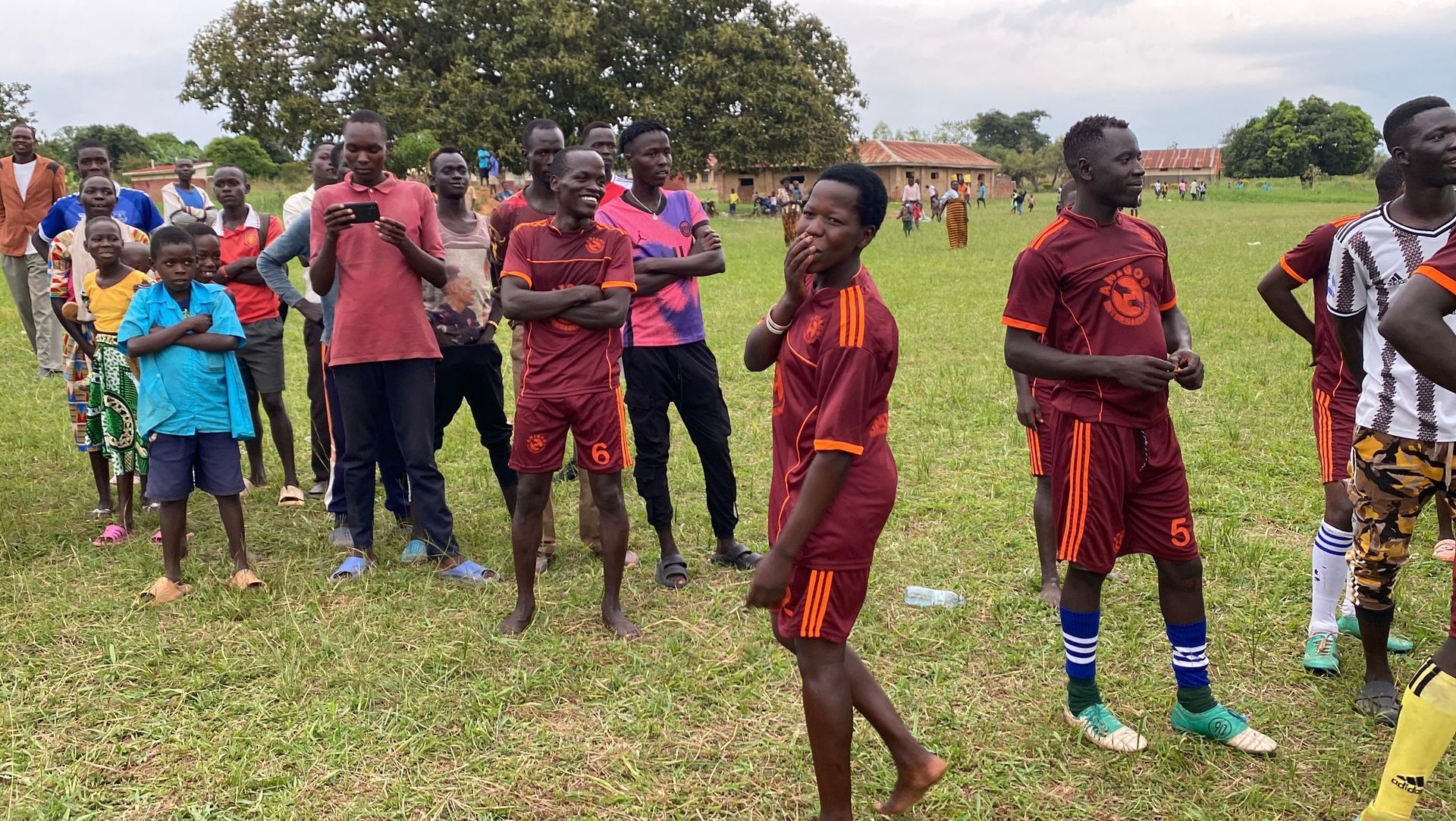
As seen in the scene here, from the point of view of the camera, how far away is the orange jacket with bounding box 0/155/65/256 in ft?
27.4

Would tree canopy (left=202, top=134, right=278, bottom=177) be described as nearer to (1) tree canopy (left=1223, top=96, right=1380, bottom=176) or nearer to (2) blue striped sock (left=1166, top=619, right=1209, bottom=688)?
(2) blue striped sock (left=1166, top=619, right=1209, bottom=688)

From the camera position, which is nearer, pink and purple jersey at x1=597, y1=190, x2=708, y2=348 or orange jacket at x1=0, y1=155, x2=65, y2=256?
pink and purple jersey at x1=597, y1=190, x2=708, y2=348

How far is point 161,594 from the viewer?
15.1ft

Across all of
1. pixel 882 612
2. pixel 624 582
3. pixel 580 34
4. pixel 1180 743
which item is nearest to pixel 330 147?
pixel 624 582

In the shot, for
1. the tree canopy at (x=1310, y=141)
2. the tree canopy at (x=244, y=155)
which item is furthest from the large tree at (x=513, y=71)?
the tree canopy at (x=1310, y=141)

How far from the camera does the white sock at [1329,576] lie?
3.85 metres

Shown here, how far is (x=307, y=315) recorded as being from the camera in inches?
224

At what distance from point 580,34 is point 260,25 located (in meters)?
9.65

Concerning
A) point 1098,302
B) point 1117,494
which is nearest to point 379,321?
point 1098,302

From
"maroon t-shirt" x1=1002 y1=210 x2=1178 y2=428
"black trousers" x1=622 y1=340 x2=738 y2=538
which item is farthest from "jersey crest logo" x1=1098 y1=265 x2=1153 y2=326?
"black trousers" x1=622 y1=340 x2=738 y2=538

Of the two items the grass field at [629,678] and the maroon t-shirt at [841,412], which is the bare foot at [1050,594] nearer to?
the grass field at [629,678]

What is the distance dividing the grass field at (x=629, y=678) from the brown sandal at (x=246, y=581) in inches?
3.8

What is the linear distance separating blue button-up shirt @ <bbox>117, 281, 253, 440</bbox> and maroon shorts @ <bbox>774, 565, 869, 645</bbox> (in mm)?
3205

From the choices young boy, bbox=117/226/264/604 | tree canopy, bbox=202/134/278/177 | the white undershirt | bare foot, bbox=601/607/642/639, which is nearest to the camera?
bare foot, bbox=601/607/642/639
